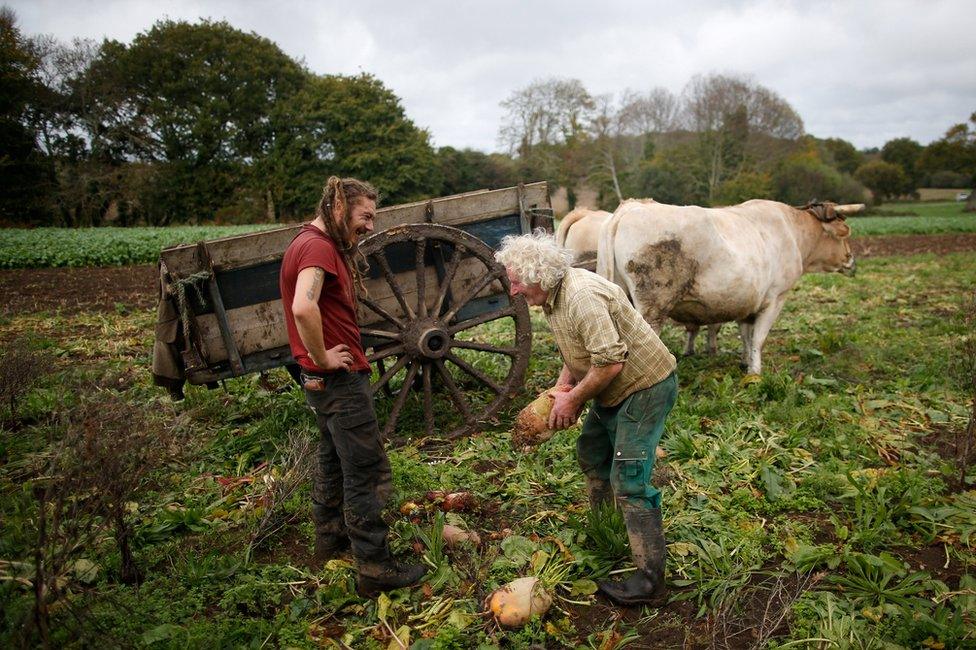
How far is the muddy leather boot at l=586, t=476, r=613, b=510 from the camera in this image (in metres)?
3.62

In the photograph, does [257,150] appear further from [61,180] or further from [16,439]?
[16,439]

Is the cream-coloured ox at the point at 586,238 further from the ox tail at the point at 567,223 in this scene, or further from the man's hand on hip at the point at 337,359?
the man's hand on hip at the point at 337,359

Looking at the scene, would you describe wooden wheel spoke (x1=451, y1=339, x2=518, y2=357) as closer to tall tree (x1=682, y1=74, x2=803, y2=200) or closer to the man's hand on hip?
the man's hand on hip

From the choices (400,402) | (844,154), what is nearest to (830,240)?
(400,402)

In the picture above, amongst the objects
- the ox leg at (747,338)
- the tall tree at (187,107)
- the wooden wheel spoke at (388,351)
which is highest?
the tall tree at (187,107)

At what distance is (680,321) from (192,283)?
191 inches

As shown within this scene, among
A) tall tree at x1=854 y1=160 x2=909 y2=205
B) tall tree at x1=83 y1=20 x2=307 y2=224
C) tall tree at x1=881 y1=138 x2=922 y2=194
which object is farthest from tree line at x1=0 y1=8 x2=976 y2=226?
tall tree at x1=881 y1=138 x2=922 y2=194

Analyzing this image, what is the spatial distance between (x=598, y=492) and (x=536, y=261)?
1.56m

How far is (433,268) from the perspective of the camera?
511cm

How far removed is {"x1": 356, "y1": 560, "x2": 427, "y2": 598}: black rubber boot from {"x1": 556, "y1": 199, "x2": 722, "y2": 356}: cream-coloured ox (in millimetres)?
4804

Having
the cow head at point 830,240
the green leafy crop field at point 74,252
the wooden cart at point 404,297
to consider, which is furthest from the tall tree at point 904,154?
the wooden cart at point 404,297

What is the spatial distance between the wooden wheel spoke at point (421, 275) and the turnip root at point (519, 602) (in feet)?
7.84

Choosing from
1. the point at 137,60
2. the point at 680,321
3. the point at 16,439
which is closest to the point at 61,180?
the point at 137,60

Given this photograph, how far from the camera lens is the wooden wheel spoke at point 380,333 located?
4621 millimetres
